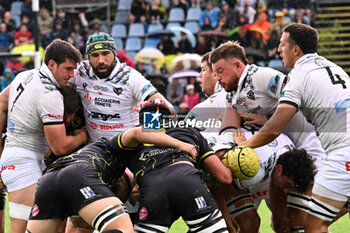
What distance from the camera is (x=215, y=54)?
596cm

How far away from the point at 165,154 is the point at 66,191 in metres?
0.82

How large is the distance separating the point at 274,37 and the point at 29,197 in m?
8.86

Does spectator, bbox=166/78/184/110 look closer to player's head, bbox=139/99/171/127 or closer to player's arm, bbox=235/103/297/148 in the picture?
player's arm, bbox=235/103/297/148

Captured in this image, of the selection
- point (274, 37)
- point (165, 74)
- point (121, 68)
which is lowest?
point (165, 74)

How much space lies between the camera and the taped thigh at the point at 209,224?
4.53 m

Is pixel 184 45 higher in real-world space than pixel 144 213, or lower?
lower

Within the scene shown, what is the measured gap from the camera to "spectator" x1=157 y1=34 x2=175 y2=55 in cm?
1436

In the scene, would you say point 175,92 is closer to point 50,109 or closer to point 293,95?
point 50,109

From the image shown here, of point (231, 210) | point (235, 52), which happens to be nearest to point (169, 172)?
point (231, 210)

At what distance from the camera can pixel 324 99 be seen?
500 cm

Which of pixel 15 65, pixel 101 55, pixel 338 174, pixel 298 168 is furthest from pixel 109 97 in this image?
→ pixel 15 65

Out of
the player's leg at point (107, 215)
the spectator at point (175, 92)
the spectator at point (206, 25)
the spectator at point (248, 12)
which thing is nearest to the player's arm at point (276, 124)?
the player's leg at point (107, 215)

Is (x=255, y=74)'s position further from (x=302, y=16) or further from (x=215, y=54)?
(x=302, y=16)

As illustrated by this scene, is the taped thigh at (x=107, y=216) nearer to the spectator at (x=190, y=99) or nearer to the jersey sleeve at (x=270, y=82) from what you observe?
the jersey sleeve at (x=270, y=82)
